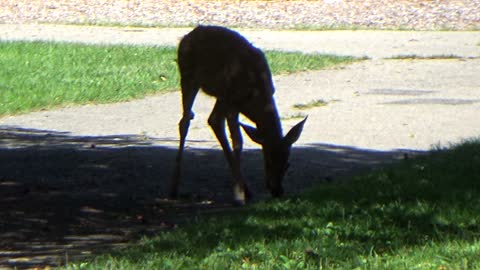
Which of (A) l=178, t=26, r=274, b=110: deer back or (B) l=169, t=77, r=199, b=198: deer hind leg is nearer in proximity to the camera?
(A) l=178, t=26, r=274, b=110: deer back

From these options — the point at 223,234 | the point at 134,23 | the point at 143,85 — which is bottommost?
the point at 134,23

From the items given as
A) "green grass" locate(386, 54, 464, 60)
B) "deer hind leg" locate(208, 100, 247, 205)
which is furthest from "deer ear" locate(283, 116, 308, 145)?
"green grass" locate(386, 54, 464, 60)

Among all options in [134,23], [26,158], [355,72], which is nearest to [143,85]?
[355,72]

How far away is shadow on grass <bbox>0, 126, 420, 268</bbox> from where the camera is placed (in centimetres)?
820

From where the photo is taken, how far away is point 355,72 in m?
17.7

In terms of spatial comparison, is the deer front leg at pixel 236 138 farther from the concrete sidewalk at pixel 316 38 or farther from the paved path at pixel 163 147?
the concrete sidewalk at pixel 316 38

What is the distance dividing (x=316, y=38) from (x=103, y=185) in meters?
12.2

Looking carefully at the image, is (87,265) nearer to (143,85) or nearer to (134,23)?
(143,85)

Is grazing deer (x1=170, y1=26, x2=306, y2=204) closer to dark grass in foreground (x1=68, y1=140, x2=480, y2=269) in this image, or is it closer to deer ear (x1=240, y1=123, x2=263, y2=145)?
deer ear (x1=240, y1=123, x2=263, y2=145)

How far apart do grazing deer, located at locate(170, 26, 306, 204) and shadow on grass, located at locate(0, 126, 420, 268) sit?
449 mm

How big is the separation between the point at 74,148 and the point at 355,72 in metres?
6.89

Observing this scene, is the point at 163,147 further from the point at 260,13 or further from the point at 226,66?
the point at 260,13

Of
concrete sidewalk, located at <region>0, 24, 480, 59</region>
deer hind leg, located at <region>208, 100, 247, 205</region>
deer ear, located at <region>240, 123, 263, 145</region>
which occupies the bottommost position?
concrete sidewalk, located at <region>0, 24, 480, 59</region>

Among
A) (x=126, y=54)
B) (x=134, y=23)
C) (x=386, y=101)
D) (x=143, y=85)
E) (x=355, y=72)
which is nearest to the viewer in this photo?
(x=386, y=101)
